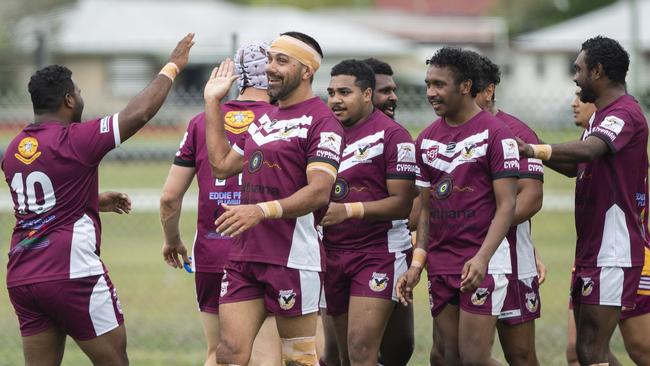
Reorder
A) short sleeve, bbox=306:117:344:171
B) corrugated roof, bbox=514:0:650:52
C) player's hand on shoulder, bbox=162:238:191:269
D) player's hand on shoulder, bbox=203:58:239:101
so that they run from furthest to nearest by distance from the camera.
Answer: corrugated roof, bbox=514:0:650:52 < player's hand on shoulder, bbox=162:238:191:269 < player's hand on shoulder, bbox=203:58:239:101 < short sleeve, bbox=306:117:344:171

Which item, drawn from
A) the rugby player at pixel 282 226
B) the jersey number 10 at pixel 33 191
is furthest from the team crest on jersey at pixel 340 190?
the jersey number 10 at pixel 33 191

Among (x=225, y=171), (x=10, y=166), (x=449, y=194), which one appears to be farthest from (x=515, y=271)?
(x=10, y=166)

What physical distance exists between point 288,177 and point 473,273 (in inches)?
49.8

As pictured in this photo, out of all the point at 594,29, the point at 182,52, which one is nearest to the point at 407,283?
the point at 182,52

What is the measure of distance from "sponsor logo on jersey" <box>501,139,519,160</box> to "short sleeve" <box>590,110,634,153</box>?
570mm

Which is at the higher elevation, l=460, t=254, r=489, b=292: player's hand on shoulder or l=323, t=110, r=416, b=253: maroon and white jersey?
l=323, t=110, r=416, b=253: maroon and white jersey

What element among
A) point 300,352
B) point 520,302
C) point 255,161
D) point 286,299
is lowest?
point 300,352

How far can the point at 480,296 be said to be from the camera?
7.24 metres

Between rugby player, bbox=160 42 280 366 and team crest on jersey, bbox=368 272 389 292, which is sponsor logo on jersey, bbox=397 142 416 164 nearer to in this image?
team crest on jersey, bbox=368 272 389 292

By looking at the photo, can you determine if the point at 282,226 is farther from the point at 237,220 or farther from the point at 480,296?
the point at 480,296

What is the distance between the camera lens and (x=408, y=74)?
45438 mm

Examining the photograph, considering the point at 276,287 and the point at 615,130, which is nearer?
the point at 276,287

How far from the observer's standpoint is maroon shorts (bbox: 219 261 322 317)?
6.91 meters

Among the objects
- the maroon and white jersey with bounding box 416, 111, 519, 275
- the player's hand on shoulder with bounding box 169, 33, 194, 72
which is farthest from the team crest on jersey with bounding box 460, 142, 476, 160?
the player's hand on shoulder with bounding box 169, 33, 194, 72
